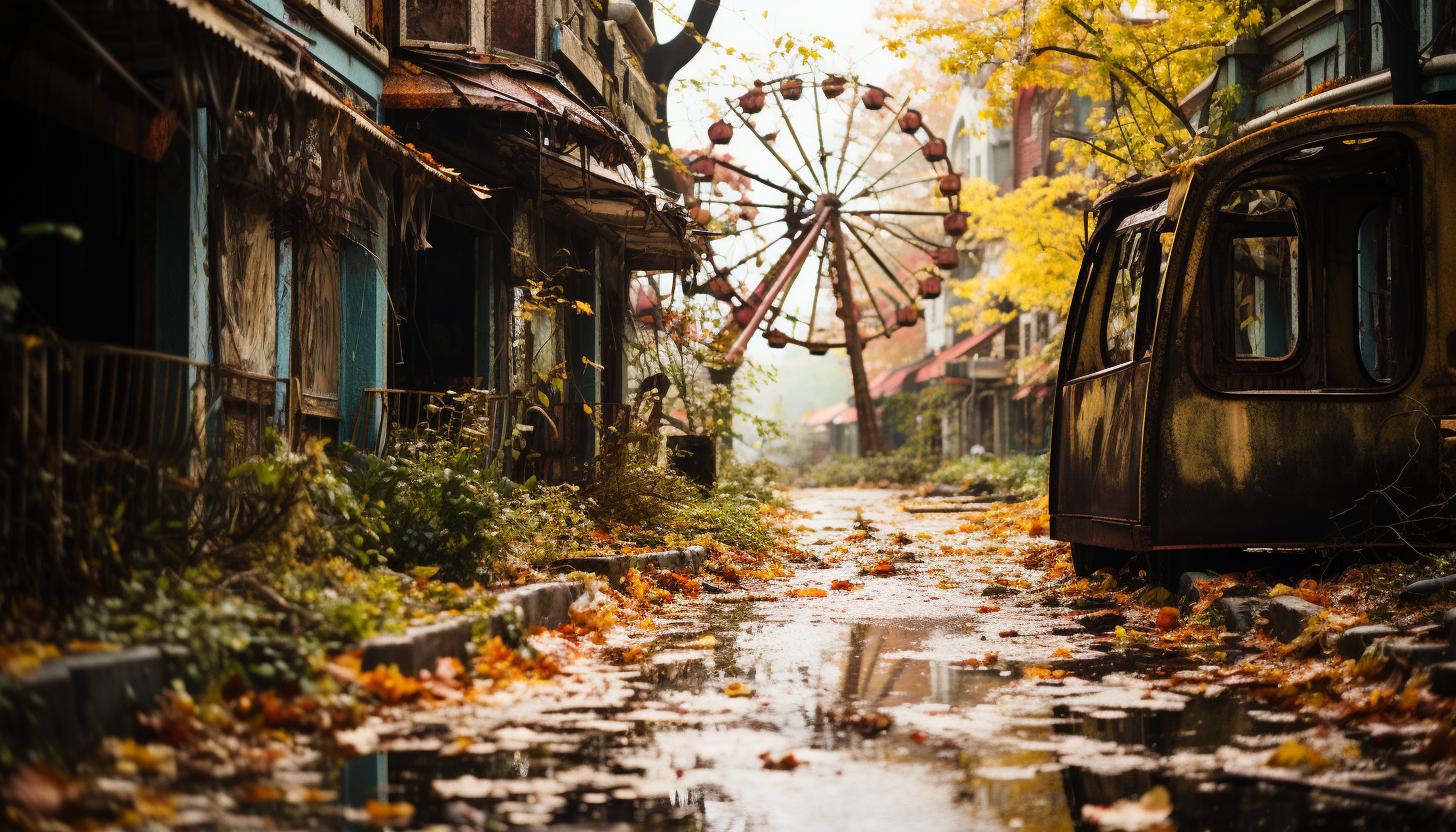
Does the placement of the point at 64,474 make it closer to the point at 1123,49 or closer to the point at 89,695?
the point at 89,695

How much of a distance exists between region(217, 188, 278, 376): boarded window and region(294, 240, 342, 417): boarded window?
394 mm

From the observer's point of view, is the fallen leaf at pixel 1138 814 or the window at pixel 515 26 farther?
the window at pixel 515 26

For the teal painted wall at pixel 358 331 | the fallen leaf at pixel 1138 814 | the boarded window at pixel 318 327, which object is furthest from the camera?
the teal painted wall at pixel 358 331

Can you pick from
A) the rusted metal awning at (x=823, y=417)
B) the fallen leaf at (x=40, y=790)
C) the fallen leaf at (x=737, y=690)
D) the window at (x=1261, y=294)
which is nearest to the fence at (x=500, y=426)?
the fallen leaf at (x=737, y=690)

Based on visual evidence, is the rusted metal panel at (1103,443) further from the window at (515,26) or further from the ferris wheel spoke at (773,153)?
the ferris wheel spoke at (773,153)

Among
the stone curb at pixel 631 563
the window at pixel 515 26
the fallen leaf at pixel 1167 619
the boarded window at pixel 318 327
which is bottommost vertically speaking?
the fallen leaf at pixel 1167 619

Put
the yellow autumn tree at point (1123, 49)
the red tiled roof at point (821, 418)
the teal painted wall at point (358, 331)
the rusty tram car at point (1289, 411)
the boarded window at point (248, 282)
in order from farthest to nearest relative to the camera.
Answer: the red tiled roof at point (821, 418) < the yellow autumn tree at point (1123, 49) < the teal painted wall at point (358, 331) < the boarded window at point (248, 282) < the rusty tram car at point (1289, 411)

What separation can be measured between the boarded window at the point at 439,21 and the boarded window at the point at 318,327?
9.61 feet

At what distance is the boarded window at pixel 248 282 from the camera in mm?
6996

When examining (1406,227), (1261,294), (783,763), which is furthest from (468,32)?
(1261,294)

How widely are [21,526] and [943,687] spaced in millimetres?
3556

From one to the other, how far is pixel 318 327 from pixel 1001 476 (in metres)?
18.0

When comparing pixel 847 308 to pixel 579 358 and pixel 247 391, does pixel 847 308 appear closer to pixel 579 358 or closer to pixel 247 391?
pixel 579 358

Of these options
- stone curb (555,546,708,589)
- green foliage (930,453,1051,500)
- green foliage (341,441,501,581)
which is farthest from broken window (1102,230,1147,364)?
green foliage (930,453,1051,500)
